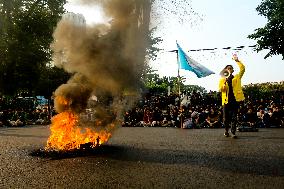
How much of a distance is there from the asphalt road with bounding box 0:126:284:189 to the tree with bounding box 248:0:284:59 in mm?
16672

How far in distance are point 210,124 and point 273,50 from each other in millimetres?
11414

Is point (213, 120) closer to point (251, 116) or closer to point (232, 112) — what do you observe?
point (251, 116)

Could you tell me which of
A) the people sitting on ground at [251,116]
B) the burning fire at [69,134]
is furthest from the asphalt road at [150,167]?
the people sitting on ground at [251,116]

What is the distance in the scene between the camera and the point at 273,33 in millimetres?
24359

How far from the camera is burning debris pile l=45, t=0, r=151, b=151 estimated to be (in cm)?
833

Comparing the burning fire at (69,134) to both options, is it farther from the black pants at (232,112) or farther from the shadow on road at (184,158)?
the black pants at (232,112)

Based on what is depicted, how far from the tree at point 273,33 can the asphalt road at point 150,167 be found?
16672 mm

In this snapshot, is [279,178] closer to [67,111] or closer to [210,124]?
[67,111]

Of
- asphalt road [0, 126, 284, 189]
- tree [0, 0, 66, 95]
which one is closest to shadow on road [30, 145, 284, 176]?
asphalt road [0, 126, 284, 189]

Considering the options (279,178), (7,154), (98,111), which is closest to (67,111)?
(98,111)

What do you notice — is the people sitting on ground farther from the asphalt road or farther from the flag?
the asphalt road

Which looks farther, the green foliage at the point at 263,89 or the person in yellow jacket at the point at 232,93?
the green foliage at the point at 263,89

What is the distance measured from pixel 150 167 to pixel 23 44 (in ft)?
92.4

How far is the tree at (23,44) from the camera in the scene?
103 ft
